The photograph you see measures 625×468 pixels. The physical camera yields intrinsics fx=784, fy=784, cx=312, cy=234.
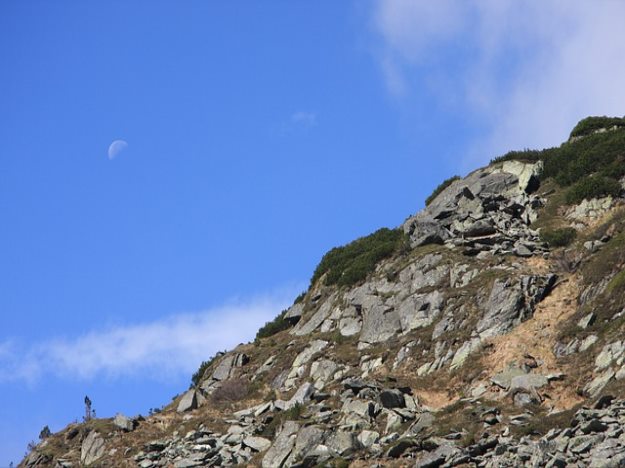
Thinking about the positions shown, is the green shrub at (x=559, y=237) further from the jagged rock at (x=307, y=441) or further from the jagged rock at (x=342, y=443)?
the jagged rock at (x=307, y=441)

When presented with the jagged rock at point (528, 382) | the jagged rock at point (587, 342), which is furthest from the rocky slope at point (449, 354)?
the jagged rock at point (587, 342)

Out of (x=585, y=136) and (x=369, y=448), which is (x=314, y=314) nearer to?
(x=369, y=448)

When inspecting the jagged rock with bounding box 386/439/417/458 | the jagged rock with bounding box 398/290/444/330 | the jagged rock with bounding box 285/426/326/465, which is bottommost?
the jagged rock with bounding box 386/439/417/458

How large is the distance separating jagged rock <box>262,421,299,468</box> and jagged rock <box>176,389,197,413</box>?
1353 cm

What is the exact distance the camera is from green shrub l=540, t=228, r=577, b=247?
4788 cm

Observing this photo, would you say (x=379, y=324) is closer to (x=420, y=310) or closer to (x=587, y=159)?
(x=420, y=310)

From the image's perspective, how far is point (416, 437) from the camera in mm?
32906

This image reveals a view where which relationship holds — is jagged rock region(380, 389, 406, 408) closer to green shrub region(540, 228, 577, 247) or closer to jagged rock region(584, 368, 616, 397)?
jagged rock region(584, 368, 616, 397)

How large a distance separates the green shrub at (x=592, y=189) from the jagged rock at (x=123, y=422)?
105 ft

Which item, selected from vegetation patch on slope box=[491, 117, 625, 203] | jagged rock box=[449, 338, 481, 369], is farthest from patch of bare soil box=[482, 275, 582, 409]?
vegetation patch on slope box=[491, 117, 625, 203]

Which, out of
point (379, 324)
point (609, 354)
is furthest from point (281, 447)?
point (609, 354)

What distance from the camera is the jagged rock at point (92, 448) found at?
4619 centimetres

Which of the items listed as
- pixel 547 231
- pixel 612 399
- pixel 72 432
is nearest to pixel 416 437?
pixel 612 399

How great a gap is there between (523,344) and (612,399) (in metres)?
9.63
